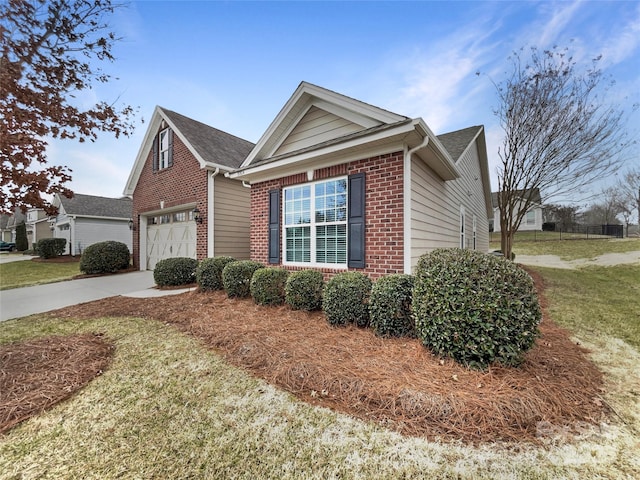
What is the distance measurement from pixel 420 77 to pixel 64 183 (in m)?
9.03

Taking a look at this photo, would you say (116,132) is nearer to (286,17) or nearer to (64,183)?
(64,183)

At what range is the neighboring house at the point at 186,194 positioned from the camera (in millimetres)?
9648

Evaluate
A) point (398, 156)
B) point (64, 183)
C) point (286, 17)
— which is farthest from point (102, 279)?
point (398, 156)

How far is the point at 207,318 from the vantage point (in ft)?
16.7

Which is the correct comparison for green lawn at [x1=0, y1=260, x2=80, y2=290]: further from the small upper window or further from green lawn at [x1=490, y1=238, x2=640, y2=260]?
green lawn at [x1=490, y1=238, x2=640, y2=260]

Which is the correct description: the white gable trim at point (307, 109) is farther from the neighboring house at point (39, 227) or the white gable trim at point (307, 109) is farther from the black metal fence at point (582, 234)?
the neighboring house at point (39, 227)

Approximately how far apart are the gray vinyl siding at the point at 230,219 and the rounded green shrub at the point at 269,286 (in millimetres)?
4465

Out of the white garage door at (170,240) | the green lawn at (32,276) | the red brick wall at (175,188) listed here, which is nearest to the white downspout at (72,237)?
the green lawn at (32,276)

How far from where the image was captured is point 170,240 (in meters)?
11.3

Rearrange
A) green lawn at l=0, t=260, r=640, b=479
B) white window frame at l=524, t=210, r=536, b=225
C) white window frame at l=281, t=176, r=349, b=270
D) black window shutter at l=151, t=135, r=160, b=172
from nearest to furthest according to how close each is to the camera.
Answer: green lawn at l=0, t=260, r=640, b=479, white window frame at l=281, t=176, r=349, b=270, black window shutter at l=151, t=135, r=160, b=172, white window frame at l=524, t=210, r=536, b=225

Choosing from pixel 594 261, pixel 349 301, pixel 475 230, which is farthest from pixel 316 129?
pixel 594 261

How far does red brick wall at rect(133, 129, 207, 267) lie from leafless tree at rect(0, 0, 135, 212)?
5293mm

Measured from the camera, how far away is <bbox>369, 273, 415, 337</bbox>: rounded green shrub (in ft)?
12.8

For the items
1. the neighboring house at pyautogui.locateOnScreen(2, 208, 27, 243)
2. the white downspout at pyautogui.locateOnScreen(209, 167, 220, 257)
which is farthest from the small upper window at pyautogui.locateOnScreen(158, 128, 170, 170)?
the neighboring house at pyautogui.locateOnScreen(2, 208, 27, 243)
